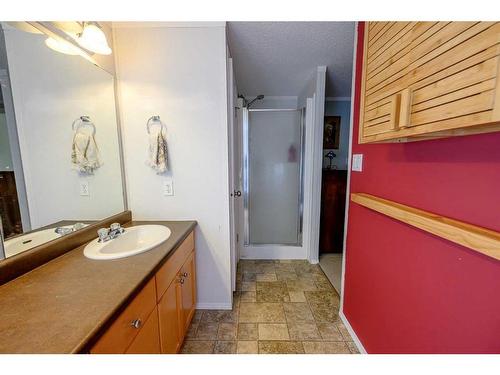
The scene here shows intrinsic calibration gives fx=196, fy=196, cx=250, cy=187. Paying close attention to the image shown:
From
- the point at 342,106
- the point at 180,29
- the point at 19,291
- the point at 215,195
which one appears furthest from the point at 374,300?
the point at 342,106

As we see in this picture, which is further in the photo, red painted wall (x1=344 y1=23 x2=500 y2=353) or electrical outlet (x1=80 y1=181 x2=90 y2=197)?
electrical outlet (x1=80 y1=181 x2=90 y2=197)

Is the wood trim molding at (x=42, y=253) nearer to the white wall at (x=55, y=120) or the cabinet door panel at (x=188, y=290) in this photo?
the white wall at (x=55, y=120)

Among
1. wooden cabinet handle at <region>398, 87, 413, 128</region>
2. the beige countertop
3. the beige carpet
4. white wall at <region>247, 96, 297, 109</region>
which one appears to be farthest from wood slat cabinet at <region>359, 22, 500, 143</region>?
white wall at <region>247, 96, 297, 109</region>

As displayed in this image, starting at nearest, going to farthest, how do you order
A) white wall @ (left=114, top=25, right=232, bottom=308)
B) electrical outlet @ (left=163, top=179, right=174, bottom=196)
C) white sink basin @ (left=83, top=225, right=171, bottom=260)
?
1. white sink basin @ (left=83, top=225, right=171, bottom=260)
2. white wall @ (left=114, top=25, right=232, bottom=308)
3. electrical outlet @ (left=163, top=179, right=174, bottom=196)

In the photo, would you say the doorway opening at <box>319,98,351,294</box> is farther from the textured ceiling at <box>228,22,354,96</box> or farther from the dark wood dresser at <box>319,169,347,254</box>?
the textured ceiling at <box>228,22,354,96</box>

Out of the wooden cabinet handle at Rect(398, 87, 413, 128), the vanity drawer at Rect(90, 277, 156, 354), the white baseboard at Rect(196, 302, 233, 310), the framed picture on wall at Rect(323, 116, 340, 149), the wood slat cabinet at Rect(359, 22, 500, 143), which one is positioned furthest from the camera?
the framed picture on wall at Rect(323, 116, 340, 149)

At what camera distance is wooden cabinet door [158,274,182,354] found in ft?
3.34

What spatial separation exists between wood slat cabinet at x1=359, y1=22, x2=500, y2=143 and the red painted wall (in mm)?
114

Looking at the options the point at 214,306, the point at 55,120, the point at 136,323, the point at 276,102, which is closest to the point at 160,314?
the point at 136,323

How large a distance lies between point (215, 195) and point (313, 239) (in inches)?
62.3

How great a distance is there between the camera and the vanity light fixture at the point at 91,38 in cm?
116

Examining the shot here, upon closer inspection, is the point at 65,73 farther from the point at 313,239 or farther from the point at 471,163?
the point at 313,239

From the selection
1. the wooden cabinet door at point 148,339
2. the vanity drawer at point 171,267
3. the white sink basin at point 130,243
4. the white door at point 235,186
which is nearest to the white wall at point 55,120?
the white sink basin at point 130,243

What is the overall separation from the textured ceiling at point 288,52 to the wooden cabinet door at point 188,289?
1.83m
